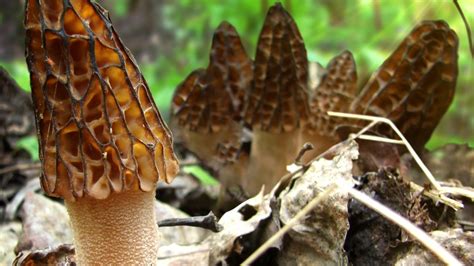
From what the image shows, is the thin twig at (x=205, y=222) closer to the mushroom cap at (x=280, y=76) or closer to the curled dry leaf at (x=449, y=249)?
the curled dry leaf at (x=449, y=249)

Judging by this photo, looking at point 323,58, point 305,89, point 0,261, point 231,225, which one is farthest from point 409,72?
point 323,58

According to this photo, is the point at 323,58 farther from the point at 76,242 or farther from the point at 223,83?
the point at 76,242

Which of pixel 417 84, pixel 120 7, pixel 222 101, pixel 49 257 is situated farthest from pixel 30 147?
pixel 120 7

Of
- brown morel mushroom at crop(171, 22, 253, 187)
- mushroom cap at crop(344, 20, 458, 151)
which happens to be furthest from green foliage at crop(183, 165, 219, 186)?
mushroom cap at crop(344, 20, 458, 151)

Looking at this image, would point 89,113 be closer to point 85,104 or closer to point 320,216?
point 85,104

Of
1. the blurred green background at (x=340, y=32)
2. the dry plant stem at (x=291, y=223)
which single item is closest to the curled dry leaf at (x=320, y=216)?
the dry plant stem at (x=291, y=223)

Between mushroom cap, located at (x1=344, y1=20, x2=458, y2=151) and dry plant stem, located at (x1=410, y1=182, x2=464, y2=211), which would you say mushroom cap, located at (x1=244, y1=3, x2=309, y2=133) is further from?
dry plant stem, located at (x1=410, y1=182, x2=464, y2=211)
